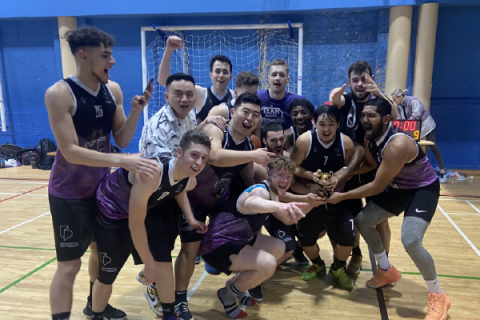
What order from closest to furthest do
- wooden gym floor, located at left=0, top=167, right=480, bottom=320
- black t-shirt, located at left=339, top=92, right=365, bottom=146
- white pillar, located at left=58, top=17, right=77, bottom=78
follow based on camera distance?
wooden gym floor, located at left=0, top=167, right=480, bottom=320 < black t-shirt, located at left=339, top=92, right=365, bottom=146 < white pillar, located at left=58, top=17, right=77, bottom=78

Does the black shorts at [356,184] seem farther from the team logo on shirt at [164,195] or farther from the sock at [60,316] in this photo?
the sock at [60,316]

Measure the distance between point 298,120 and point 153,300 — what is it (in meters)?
2.27

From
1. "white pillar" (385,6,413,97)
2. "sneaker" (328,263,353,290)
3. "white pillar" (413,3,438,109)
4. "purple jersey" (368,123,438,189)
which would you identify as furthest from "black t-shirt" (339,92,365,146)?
"white pillar" (413,3,438,109)

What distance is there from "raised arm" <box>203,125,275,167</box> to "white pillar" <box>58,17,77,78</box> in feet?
26.0

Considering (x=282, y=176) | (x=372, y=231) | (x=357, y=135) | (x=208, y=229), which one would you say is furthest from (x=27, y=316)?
(x=357, y=135)

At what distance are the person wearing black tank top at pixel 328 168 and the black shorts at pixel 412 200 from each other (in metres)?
0.40

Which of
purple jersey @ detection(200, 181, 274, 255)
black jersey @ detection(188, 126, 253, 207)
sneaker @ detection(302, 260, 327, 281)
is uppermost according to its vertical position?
black jersey @ detection(188, 126, 253, 207)

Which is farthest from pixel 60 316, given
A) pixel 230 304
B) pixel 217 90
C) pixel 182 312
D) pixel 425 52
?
pixel 425 52

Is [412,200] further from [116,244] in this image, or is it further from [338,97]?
[116,244]

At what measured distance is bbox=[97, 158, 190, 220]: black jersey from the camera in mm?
2547

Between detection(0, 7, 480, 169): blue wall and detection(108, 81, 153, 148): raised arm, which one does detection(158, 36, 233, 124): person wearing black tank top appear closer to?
detection(108, 81, 153, 148): raised arm

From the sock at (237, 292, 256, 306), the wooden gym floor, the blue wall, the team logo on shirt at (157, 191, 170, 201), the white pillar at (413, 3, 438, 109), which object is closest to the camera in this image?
the team logo on shirt at (157, 191, 170, 201)

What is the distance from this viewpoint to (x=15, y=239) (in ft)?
16.0

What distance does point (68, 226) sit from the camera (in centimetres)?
252
